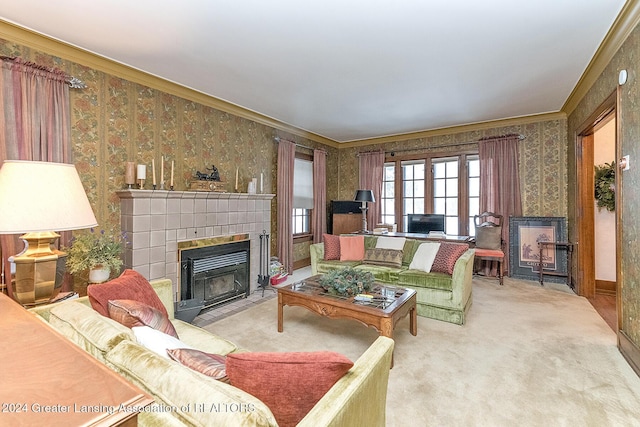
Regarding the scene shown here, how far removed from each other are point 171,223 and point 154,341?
242cm

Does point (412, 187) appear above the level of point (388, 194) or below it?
above

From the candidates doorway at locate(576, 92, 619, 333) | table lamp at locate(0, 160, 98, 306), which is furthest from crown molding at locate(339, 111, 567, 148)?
table lamp at locate(0, 160, 98, 306)

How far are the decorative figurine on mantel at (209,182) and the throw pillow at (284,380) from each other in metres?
3.24

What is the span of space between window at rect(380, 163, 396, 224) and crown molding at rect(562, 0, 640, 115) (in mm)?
3070

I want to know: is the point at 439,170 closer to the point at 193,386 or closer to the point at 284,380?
the point at 284,380

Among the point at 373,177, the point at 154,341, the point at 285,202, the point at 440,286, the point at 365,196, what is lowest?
the point at 440,286

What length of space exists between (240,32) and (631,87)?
313cm

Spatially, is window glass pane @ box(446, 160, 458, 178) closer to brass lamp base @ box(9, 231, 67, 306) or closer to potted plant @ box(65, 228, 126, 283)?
potted plant @ box(65, 228, 126, 283)

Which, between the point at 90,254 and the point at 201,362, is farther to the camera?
the point at 90,254

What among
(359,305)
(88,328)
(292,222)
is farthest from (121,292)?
(292,222)

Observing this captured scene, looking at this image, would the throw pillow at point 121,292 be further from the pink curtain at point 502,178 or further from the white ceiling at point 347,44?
the pink curtain at point 502,178

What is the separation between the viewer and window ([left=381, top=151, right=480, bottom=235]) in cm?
555

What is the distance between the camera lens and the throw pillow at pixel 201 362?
3.34ft

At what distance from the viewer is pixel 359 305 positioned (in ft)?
8.20
